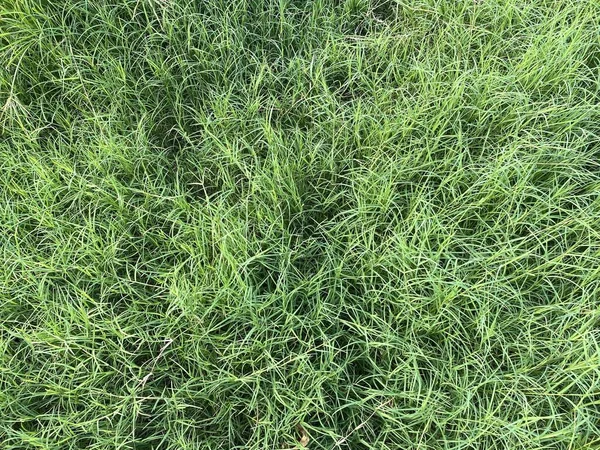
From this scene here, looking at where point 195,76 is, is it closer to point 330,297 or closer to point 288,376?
point 330,297

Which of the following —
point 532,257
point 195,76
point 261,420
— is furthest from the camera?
point 195,76

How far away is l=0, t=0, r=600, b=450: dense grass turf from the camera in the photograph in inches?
55.1

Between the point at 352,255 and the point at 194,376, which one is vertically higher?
the point at 352,255

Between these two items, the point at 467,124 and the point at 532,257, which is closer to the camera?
the point at 532,257

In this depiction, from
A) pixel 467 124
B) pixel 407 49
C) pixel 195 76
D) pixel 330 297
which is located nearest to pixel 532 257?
pixel 467 124

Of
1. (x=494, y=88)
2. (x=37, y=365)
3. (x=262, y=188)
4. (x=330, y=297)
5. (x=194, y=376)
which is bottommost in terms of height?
(x=37, y=365)

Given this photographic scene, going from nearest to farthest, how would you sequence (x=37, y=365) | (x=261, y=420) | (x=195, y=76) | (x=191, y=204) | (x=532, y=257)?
1. (x=261, y=420)
2. (x=37, y=365)
3. (x=532, y=257)
4. (x=191, y=204)
5. (x=195, y=76)

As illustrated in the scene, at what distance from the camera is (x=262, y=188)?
1677 millimetres

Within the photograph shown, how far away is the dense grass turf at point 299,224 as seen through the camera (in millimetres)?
1400

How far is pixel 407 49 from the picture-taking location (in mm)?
1955

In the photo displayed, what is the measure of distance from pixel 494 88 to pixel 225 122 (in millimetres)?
931

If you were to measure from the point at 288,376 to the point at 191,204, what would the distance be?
2.12 ft

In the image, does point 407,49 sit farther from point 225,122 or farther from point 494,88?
point 225,122

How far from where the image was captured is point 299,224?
1.69 m
